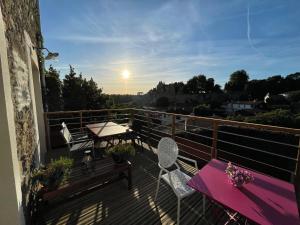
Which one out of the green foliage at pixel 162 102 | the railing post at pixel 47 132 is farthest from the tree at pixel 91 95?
the green foliage at pixel 162 102

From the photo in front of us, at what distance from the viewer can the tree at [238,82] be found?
43.4m

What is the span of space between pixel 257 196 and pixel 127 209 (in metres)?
1.55

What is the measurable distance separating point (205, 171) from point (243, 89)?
47.8 m

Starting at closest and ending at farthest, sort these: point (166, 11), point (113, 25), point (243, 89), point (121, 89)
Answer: point (166, 11) → point (113, 25) → point (121, 89) → point (243, 89)

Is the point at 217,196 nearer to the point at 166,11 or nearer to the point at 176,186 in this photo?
the point at 176,186

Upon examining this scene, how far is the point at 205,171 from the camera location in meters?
1.88

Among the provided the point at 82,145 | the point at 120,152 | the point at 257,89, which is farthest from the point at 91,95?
the point at 257,89

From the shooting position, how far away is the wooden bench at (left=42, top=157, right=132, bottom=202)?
197 centimetres

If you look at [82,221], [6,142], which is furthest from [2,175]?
[82,221]

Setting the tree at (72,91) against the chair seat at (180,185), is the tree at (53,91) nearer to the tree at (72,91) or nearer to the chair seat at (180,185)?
the tree at (72,91)

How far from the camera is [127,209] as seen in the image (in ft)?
7.11

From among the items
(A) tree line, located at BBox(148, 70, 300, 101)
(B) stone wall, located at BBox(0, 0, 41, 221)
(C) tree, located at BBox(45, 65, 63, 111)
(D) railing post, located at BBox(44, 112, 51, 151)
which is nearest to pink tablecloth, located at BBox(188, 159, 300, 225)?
(B) stone wall, located at BBox(0, 0, 41, 221)

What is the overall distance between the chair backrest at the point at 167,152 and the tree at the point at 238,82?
4742 cm

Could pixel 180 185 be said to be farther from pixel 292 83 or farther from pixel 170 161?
pixel 292 83
